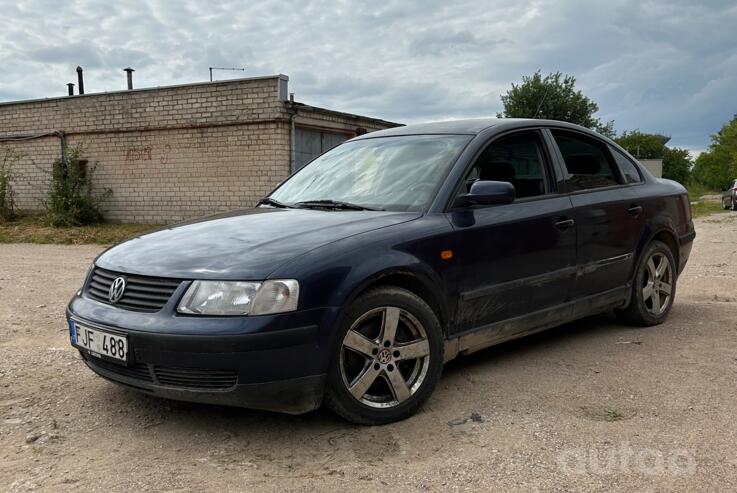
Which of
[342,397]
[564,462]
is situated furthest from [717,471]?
[342,397]

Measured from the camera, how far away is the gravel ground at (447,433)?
2.71 meters

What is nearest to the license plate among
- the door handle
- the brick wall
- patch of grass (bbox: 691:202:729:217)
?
the door handle

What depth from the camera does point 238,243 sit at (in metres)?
3.24

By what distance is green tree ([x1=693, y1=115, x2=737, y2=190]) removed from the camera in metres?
67.0

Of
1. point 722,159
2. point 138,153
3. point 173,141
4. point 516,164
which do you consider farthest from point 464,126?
point 722,159

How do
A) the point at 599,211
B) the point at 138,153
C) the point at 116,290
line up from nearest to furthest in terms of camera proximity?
the point at 116,290 < the point at 599,211 < the point at 138,153

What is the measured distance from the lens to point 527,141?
448 cm

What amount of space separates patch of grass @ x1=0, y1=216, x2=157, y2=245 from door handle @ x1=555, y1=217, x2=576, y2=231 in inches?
396

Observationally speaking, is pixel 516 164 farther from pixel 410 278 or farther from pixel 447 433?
pixel 447 433

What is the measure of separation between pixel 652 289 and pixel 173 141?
12.9 metres

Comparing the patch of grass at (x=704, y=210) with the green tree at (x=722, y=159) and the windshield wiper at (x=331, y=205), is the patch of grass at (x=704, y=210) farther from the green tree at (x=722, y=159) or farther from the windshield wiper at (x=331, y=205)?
the green tree at (x=722, y=159)

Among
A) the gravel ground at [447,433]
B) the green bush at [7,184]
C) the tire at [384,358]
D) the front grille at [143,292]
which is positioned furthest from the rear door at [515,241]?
the green bush at [7,184]

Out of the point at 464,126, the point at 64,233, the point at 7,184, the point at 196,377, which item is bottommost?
the point at 64,233

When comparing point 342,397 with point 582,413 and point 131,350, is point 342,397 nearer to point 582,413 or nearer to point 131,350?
point 131,350
